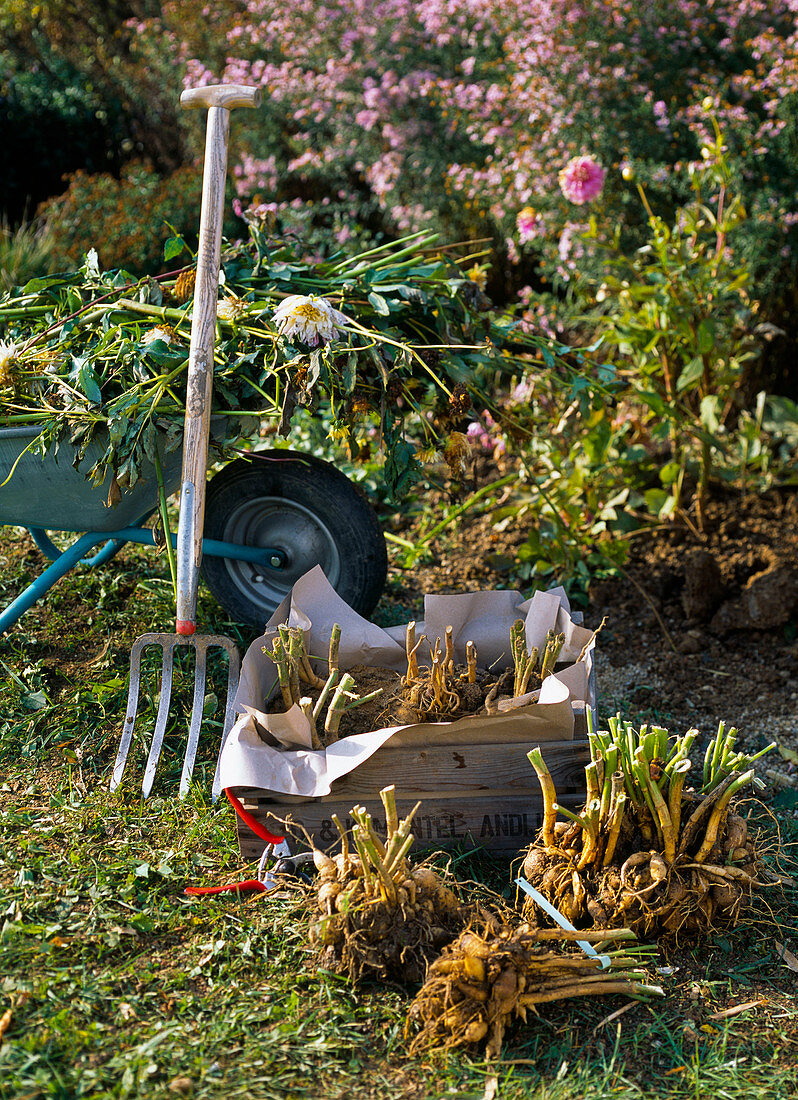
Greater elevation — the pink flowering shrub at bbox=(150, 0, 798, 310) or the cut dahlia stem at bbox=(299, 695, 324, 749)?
the pink flowering shrub at bbox=(150, 0, 798, 310)

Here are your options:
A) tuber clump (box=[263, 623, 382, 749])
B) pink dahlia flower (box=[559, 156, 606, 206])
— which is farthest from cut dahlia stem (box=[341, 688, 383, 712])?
pink dahlia flower (box=[559, 156, 606, 206])

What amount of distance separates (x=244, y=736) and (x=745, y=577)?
6.44ft

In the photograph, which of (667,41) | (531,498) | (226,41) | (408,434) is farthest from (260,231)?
(226,41)

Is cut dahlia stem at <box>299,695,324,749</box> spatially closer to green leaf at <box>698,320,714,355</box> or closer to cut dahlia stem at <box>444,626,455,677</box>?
cut dahlia stem at <box>444,626,455,677</box>

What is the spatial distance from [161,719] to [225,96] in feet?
5.40

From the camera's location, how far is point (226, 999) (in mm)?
1631


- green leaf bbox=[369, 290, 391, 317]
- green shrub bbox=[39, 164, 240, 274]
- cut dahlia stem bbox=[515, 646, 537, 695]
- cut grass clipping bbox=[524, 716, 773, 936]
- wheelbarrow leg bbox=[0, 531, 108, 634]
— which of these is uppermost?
green shrub bbox=[39, 164, 240, 274]

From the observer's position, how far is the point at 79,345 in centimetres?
251

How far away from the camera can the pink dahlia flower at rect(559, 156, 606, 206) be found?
3227mm

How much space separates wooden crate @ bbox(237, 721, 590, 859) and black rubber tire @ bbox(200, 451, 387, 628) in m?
0.79

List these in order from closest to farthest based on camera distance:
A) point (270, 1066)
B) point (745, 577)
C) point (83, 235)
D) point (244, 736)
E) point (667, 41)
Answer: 1. point (270, 1066)
2. point (244, 736)
3. point (745, 577)
4. point (667, 41)
5. point (83, 235)

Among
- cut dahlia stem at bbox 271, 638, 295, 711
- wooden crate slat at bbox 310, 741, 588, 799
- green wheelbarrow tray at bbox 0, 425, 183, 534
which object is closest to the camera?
wooden crate slat at bbox 310, 741, 588, 799

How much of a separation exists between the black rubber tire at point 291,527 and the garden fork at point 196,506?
0.98 feet

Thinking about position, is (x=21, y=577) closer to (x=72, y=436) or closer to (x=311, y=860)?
(x=72, y=436)
